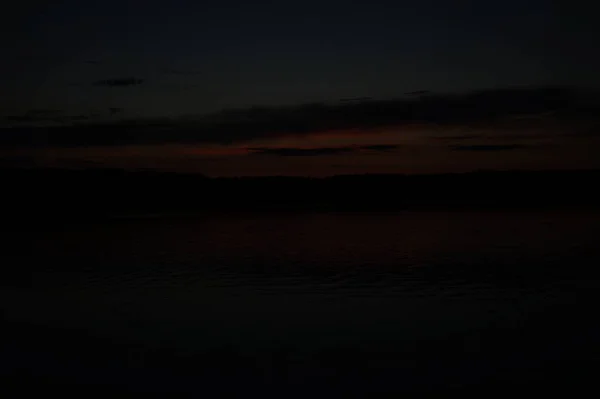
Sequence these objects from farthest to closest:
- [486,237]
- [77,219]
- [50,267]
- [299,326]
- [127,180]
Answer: [127,180]
[77,219]
[486,237]
[50,267]
[299,326]

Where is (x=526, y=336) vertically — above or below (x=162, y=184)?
above

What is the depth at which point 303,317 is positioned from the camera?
1001 cm

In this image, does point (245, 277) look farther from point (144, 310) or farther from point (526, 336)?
point (526, 336)

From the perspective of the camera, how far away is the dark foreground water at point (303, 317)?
293 inches

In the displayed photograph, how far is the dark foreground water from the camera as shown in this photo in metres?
7.45

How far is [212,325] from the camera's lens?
31.7 ft

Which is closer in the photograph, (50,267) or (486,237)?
(50,267)

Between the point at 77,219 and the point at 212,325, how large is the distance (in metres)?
22.9

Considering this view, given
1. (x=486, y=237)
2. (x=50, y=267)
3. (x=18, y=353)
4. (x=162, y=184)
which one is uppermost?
(x=18, y=353)

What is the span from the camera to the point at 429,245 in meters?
18.2

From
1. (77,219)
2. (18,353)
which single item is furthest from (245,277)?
(77,219)

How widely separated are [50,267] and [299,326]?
740cm

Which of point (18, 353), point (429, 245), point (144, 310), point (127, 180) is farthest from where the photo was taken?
point (127, 180)

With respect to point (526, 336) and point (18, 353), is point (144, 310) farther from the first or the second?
point (526, 336)
